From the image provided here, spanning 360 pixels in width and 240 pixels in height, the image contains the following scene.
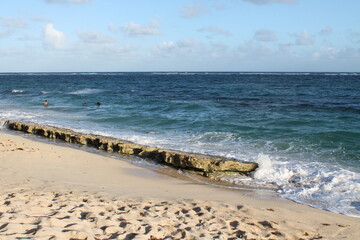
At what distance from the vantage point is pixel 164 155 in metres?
10.3

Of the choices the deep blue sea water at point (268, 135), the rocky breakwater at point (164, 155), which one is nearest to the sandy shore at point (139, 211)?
the rocky breakwater at point (164, 155)

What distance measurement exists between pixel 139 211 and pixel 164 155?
15.0ft

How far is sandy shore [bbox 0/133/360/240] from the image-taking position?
15.9 ft

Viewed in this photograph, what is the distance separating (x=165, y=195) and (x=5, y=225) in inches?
128

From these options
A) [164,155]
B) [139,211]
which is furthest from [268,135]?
[139,211]

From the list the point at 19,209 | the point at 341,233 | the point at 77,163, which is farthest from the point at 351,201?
the point at 77,163

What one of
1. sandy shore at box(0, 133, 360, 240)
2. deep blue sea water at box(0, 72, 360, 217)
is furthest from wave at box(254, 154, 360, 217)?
sandy shore at box(0, 133, 360, 240)

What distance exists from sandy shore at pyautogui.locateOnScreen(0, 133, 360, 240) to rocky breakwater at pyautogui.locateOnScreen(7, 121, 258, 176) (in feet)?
2.52

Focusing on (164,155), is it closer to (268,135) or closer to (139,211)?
(139,211)

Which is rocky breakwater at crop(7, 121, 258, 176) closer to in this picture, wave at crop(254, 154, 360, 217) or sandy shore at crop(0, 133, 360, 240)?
wave at crop(254, 154, 360, 217)

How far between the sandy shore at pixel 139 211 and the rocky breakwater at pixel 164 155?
0.77 m

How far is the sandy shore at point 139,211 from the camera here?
483cm

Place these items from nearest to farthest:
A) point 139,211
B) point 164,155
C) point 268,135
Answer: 1. point 139,211
2. point 164,155
3. point 268,135

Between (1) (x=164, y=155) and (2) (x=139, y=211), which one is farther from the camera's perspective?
(1) (x=164, y=155)
